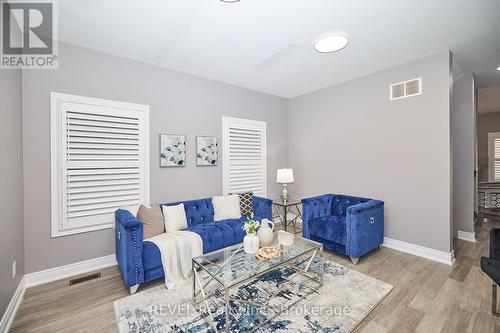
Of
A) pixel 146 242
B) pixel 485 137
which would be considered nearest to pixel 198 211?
pixel 146 242

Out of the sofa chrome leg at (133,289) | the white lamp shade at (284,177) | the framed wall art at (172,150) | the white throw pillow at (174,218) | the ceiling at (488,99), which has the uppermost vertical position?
the ceiling at (488,99)

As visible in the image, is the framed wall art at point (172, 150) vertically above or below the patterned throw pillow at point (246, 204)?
above

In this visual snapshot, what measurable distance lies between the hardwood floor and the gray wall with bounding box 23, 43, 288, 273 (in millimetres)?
434

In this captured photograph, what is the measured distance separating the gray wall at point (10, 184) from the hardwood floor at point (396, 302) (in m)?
0.30

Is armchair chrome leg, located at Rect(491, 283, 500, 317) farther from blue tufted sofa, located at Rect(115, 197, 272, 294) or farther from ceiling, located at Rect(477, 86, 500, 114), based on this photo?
ceiling, located at Rect(477, 86, 500, 114)

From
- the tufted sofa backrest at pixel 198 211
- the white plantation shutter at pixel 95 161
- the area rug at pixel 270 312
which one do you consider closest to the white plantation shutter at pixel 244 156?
the tufted sofa backrest at pixel 198 211

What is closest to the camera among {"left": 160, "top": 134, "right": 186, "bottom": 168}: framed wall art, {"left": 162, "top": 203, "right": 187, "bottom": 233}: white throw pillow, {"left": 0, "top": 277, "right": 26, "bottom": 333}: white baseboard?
{"left": 0, "top": 277, "right": 26, "bottom": 333}: white baseboard

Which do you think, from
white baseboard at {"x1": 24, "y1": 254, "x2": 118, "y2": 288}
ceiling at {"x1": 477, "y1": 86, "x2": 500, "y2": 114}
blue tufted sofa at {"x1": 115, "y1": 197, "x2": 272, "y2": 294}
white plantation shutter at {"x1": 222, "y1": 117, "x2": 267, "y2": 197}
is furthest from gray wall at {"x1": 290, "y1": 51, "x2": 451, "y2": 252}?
white baseboard at {"x1": 24, "y1": 254, "x2": 118, "y2": 288}

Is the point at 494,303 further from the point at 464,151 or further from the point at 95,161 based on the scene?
the point at 95,161

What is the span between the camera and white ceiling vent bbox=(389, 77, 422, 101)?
10.2 ft

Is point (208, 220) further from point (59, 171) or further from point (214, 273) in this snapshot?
point (59, 171)

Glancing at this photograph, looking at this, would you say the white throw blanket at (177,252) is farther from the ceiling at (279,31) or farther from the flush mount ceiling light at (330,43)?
the flush mount ceiling light at (330,43)

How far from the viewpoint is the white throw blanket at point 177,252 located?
7.89 ft

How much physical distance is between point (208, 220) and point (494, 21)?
4.03m
